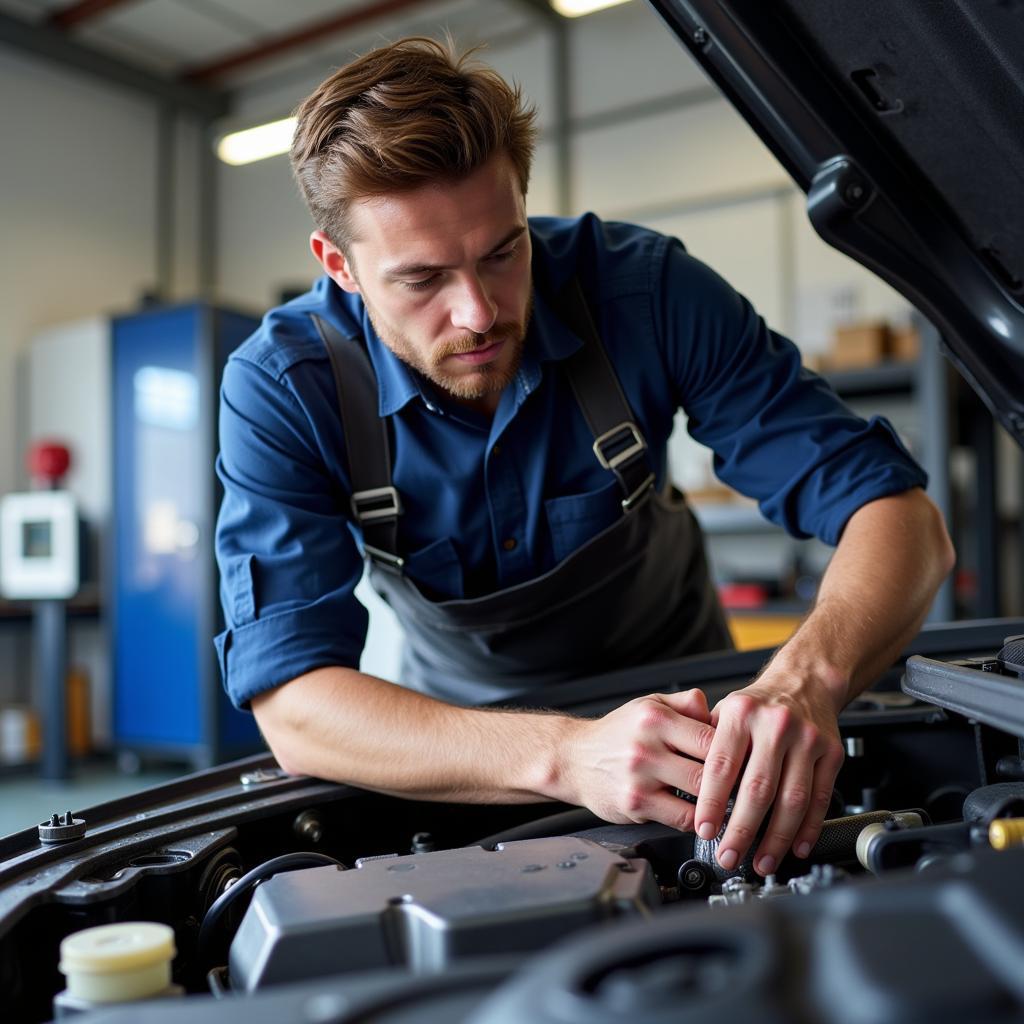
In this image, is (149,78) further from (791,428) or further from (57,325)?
(791,428)

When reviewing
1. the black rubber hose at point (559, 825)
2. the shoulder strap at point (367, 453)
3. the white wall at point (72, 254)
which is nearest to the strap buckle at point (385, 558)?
the shoulder strap at point (367, 453)

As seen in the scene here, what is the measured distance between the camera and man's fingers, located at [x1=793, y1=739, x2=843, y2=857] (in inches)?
31.4

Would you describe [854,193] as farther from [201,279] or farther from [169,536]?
[201,279]

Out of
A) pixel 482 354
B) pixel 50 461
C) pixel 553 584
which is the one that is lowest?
pixel 553 584

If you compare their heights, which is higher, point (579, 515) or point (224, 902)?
point (579, 515)

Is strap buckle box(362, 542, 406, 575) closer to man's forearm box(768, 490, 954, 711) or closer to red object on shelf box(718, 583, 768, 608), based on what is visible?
man's forearm box(768, 490, 954, 711)

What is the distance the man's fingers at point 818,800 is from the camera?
0.80 m

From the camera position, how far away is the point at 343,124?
45.7 inches

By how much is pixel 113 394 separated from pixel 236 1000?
4671 millimetres

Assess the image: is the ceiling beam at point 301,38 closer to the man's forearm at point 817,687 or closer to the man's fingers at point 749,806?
the man's forearm at point 817,687

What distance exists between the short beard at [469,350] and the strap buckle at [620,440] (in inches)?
5.4

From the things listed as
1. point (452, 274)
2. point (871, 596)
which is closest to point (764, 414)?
point (871, 596)

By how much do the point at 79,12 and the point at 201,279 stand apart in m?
1.64

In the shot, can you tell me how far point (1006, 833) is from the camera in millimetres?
595
